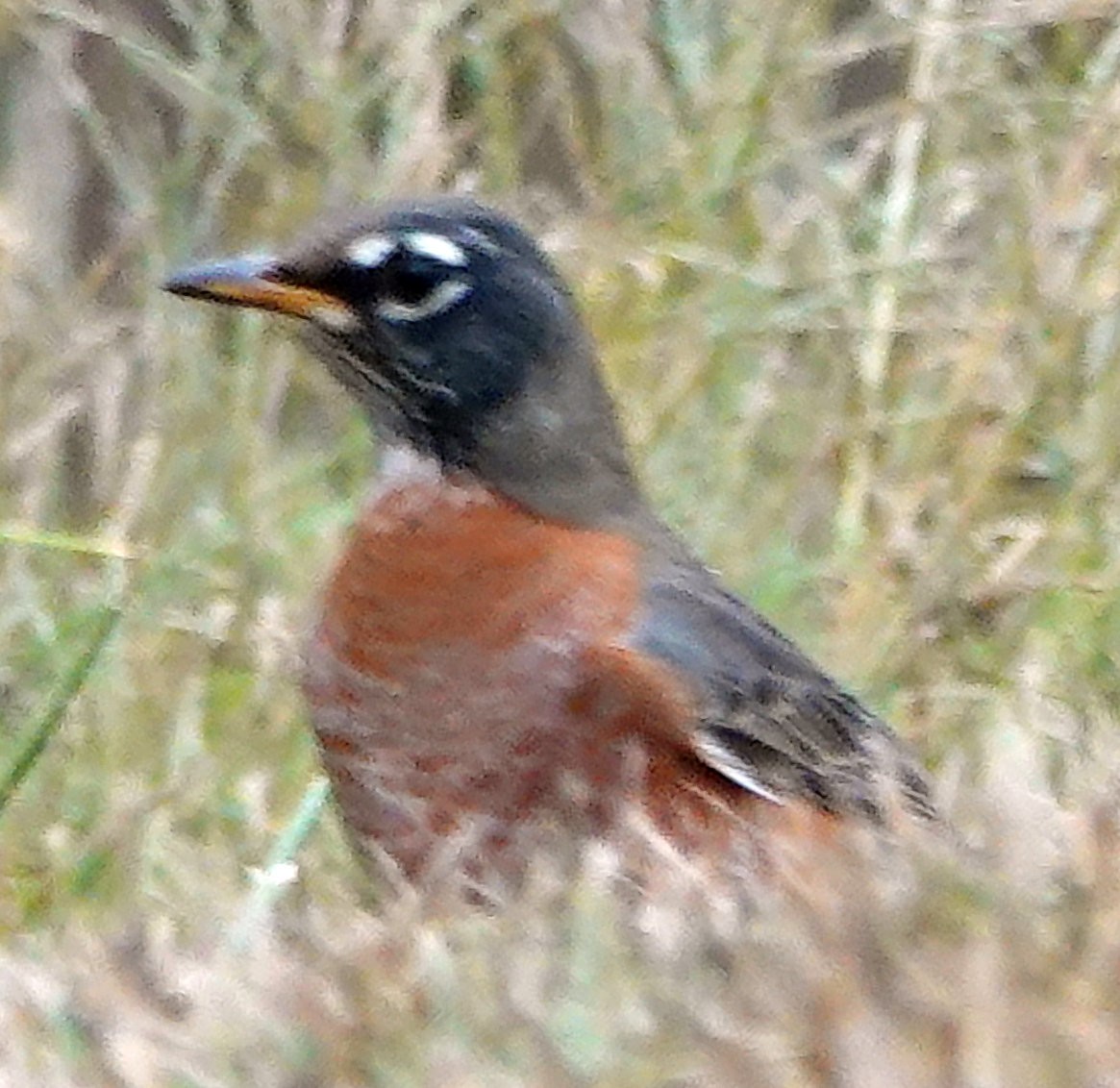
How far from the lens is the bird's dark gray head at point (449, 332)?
7.16 ft

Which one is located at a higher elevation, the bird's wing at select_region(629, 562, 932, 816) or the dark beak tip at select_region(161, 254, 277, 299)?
the dark beak tip at select_region(161, 254, 277, 299)

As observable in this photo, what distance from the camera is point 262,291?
218cm

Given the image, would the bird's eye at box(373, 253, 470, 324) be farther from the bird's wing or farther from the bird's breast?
the bird's wing

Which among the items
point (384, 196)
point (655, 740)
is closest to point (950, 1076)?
point (655, 740)

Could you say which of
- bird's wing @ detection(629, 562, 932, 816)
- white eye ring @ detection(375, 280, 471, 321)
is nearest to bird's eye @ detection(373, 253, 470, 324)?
white eye ring @ detection(375, 280, 471, 321)

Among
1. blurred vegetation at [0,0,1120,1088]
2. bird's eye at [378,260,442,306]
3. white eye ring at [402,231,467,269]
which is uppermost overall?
white eye ring at [402,231,467,269]

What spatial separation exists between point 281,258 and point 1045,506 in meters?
1.22

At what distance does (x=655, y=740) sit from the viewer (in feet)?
6.70

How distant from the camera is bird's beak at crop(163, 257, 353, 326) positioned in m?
2.18

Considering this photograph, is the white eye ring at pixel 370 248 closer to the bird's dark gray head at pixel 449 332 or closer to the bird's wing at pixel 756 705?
the bird's dark gray head at pixel 449 332

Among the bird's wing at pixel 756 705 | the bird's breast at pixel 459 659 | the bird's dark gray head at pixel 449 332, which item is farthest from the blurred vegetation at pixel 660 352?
the bird's dark gray head at pixel 449 332

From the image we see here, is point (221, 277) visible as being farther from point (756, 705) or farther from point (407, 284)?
point (756, 705)

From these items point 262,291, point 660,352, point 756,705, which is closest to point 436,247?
point 262,291

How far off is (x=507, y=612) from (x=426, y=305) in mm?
321
